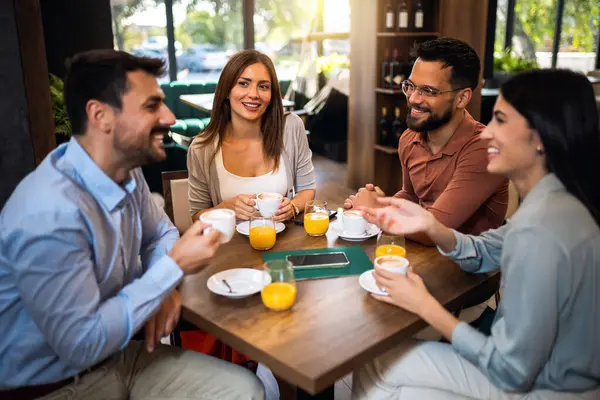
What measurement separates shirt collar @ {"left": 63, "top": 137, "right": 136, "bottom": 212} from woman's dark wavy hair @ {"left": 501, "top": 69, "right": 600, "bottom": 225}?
1.12 meters

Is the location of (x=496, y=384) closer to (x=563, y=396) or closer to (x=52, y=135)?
(x=563, y=396)

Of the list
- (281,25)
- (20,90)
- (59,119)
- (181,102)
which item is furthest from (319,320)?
(281,25)

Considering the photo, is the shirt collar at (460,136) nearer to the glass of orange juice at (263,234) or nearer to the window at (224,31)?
the glass of orange juice at (263,234)

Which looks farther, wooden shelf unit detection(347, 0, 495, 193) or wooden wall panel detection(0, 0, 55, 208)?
wooden shelf unit detection(347, 0, 495, 193)

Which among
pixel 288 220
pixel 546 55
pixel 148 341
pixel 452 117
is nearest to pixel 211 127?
pixel 288 220

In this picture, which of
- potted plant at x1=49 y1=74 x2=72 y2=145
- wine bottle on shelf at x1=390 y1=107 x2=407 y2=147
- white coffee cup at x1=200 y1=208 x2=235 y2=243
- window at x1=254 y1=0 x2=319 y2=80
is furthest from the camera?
window at x1=254 y1=0 x2=319 y2=80

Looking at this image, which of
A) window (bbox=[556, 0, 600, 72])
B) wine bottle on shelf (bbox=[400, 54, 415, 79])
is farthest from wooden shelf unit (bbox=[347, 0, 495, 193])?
window (bbox=[556, 0, 600, 72])

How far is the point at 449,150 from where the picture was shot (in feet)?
7.48

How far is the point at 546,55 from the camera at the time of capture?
31.1 ft

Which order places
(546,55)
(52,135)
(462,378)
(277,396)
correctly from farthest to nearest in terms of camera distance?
(546,55) → (52,135) → (277,396) → (462,378)

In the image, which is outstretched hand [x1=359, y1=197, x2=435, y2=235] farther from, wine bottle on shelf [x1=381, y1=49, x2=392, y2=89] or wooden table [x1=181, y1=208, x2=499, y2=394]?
wine bottle on shelf [x1=381, y1=49, x2=392, y2=89]

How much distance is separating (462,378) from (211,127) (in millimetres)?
1629

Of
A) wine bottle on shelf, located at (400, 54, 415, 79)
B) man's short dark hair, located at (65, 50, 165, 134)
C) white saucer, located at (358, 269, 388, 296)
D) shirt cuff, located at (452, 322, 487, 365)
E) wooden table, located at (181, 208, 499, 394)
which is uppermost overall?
man's short dark hair, located at (65, 50, 165, 134)

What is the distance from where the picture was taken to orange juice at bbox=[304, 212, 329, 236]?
205cm
